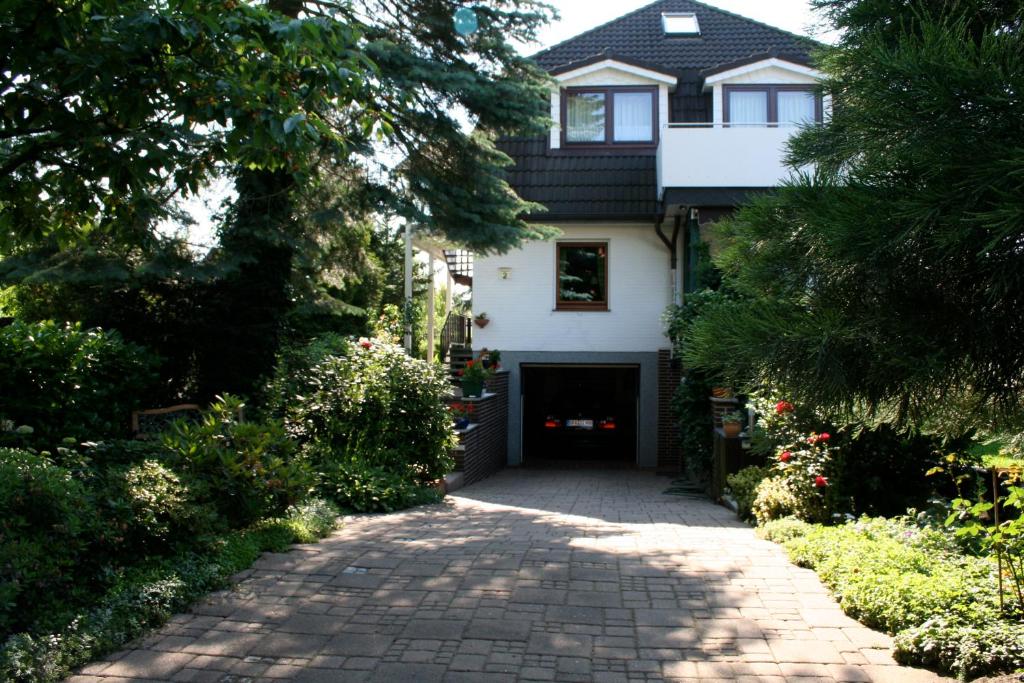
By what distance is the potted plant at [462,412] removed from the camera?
44.1 feet

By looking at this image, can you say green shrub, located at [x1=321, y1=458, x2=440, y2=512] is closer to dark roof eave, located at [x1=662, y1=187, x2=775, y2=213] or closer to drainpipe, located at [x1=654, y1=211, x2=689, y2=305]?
dark roof eave, located at [x1=662, y1=187, x2=775, y2=213]

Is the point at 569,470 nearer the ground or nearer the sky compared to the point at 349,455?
nearer the ground

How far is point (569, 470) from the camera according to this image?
1802 cm

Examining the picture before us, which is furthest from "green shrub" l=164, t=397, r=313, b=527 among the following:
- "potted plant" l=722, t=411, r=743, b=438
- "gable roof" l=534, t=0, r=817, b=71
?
"gable roof" l=534, t=0, r=817, b=71

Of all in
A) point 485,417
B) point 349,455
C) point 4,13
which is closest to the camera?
point 4,13

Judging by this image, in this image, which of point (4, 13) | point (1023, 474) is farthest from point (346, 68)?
point (1023, 474)

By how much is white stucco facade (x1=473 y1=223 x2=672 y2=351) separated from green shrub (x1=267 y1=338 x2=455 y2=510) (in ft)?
24.2

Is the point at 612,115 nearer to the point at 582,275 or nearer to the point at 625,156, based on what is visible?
the point at 625,156

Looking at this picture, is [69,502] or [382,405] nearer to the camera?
[69,502]

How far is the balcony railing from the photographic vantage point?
15680mm

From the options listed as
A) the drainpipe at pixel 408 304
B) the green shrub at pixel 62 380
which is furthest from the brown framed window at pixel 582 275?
the green shrub at pixel 62 380

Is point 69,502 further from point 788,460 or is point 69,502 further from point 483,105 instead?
point 483,105

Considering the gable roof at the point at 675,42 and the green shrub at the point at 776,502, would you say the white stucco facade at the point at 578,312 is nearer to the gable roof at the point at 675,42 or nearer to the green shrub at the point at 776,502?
the gable roof at the point at 675,42

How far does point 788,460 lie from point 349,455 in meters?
4.84
